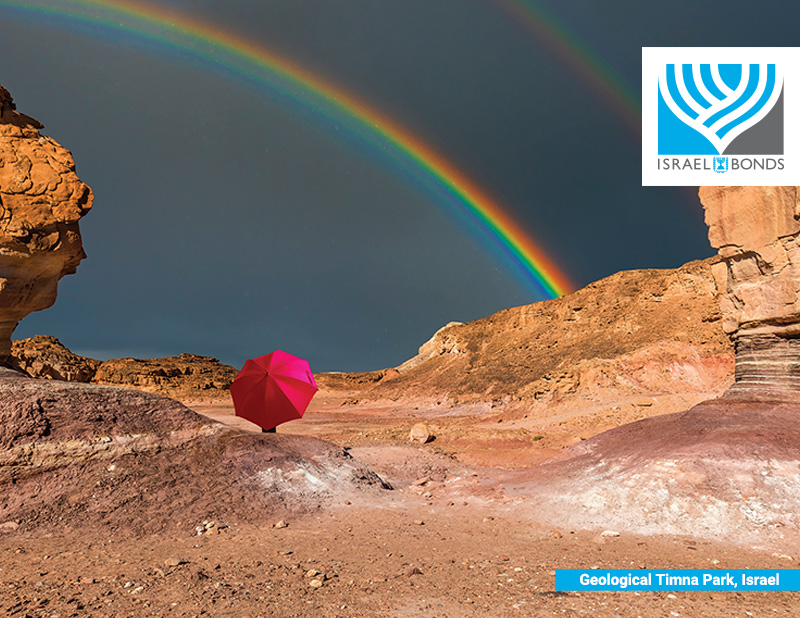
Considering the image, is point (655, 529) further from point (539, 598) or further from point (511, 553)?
point (539, 598)

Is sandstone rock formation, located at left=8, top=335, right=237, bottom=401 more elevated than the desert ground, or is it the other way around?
the desert ground

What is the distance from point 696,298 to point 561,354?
11.6 metres

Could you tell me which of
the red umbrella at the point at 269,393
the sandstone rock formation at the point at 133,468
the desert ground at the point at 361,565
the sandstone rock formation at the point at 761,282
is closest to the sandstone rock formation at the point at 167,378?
the red umbrella at the point at 269,393

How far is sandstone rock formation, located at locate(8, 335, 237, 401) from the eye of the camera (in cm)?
5753

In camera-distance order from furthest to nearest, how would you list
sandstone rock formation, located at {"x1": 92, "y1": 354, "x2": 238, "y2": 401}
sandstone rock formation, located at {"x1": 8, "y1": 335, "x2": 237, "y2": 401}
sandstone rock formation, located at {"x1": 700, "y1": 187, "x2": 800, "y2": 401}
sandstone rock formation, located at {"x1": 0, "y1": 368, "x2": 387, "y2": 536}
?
sandstone rock formation, located at {"x1": 92, "y1": 354, "x2": 238, "y2": 401} → sandstone rock formation, located at {"x1": 8, "y1": 335, "x2": 237, "y2": 401} → sandstone rock formation, located at {"x1": 700, "y1": 187, "x2": 800, "y2": 401} → sandstone rock formation, located at {"x1": 0, "y1": 368, "x2": 387, "y2": 536}

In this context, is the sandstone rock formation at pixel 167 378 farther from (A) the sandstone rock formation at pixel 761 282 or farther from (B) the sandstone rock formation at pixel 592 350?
(A) the sandstone rock formation at pixel 761 282

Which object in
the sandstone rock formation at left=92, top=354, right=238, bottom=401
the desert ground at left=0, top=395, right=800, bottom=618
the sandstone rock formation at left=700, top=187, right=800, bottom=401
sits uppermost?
the sandstone rock formation at left=700, top=187, right=800, bottom=401

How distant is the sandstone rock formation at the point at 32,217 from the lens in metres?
10.6

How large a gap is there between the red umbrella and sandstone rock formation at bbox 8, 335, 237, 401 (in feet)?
166

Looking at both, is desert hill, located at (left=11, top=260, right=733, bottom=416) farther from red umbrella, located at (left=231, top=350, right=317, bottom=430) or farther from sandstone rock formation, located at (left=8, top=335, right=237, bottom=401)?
red umbrella, located at (left=231, top=350, right=317, bottom=430)

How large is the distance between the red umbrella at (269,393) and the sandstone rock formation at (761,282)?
11424mm
